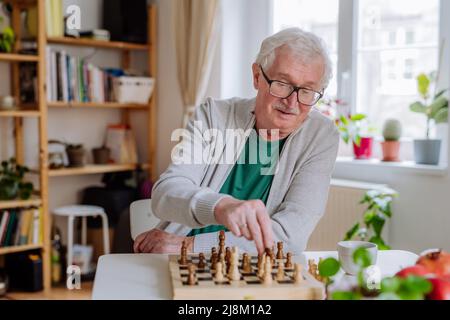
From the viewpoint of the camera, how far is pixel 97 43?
3236 mm

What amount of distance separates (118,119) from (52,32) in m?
0.77

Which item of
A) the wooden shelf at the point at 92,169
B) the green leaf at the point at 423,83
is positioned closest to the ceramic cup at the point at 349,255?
the green leaf at the point at 423,83

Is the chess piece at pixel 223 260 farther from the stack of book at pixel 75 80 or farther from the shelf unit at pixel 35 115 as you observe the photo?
the stack of book at pixel 75 80

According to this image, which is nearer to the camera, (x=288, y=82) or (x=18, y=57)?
(x=288, y=82)

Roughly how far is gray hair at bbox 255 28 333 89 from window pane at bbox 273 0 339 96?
4.69 feet

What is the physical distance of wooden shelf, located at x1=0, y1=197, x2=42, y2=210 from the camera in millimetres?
2865

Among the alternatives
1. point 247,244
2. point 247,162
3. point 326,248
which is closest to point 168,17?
point 326,248

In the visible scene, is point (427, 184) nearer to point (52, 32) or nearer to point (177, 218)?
point (177, 218)

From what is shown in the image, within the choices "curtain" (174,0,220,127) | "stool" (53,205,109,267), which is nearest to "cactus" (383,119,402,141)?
"curtain" (174,0,220,127)

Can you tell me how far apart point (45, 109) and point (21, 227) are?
61cm

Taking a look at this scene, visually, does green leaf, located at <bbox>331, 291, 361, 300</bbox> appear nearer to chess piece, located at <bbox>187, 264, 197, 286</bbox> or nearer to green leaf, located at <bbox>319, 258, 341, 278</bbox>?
green leaf, located at <bbox>319, 258, 341, 278</bbox>

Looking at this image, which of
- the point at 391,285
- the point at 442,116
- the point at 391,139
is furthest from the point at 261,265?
the point at 391,139

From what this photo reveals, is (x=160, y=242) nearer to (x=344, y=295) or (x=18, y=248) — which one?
(x=344, y=295)

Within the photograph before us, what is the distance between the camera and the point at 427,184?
8.14 feet
